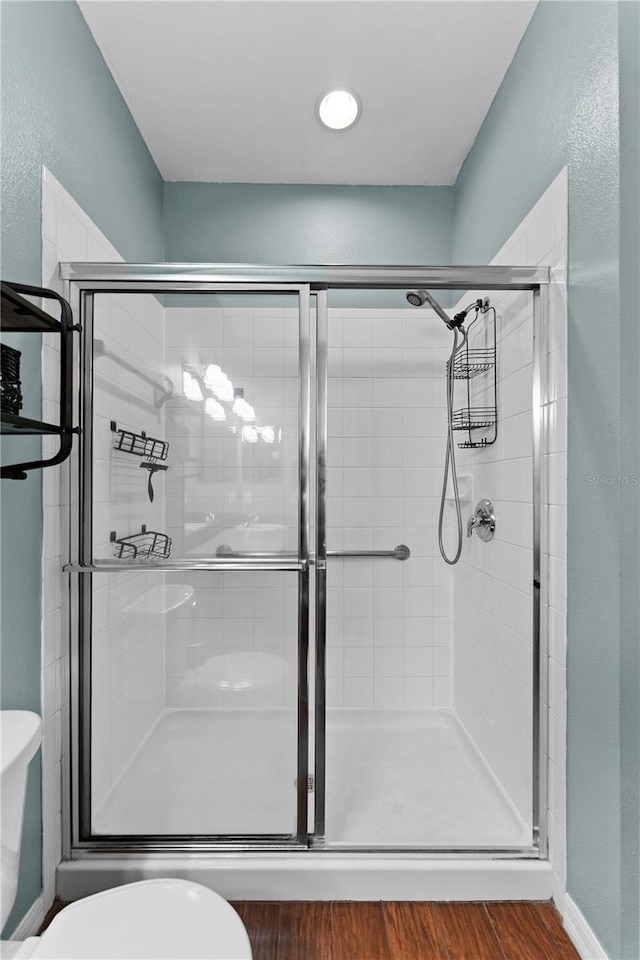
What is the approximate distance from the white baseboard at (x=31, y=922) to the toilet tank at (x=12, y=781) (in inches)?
20.9

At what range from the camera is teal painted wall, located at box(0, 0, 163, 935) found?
149 cm

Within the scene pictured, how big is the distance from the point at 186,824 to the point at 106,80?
102 inches

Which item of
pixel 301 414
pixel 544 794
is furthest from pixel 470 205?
pixel 544 794

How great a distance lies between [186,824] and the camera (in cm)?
183

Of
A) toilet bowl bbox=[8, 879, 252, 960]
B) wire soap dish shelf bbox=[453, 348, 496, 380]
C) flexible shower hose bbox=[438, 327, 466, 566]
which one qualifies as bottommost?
toilet bowl bbox=[8, 879, 252, 960]

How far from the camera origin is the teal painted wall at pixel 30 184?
149cm

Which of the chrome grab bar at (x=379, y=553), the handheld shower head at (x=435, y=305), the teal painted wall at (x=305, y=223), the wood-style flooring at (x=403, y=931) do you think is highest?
the teal painted wall at (x=305, y=223)

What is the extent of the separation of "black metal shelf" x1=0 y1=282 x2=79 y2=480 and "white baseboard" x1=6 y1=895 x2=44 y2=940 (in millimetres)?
1161

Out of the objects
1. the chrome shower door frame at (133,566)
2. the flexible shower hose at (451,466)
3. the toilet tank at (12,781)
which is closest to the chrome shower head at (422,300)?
the flexible shower hose at (451,466)

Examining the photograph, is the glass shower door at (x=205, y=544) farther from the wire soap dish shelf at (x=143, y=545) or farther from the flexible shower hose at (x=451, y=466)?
the flexible shower hose at (x=451, y=466)

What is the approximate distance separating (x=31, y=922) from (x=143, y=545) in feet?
3.39

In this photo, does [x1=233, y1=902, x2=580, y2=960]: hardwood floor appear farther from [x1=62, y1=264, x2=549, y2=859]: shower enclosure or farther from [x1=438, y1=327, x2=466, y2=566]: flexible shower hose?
[x1=438, y1=327, x2=466, y2=566]: flexible shower hose

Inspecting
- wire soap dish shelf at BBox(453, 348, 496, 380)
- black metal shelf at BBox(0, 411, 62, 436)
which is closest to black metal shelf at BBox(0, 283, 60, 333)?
black metal shelf at BBox(0, 411, 62, 436)

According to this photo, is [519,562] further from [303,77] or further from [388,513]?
[303,77]
